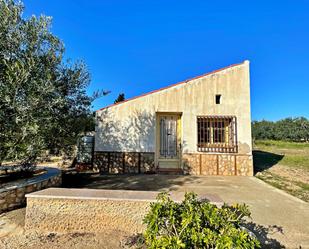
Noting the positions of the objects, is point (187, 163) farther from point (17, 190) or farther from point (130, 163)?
point (17, 190)

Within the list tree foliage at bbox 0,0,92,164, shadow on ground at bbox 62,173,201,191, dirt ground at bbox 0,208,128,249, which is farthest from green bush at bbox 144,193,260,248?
shadow on ground at bbox 62,173,201,191

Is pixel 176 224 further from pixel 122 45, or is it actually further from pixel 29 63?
pixel 122 45

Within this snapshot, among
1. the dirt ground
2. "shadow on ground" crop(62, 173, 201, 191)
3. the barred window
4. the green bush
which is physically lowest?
the dirt ground

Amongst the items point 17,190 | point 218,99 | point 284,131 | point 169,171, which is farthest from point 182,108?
point 284,131

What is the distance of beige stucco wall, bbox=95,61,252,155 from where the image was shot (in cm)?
995

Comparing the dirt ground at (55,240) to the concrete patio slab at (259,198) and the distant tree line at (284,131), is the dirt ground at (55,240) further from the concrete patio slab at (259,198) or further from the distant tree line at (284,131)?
the distant tree line at (284,131)

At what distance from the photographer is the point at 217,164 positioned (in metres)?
9.78

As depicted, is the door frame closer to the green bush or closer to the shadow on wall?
the shadow on wall

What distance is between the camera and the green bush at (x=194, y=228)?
79.0 inches

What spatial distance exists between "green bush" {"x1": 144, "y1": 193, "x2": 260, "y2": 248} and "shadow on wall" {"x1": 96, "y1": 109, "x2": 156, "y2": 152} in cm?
703

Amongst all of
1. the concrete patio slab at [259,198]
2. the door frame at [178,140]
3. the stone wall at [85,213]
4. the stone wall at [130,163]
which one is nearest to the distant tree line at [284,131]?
the door frame at [178,140]

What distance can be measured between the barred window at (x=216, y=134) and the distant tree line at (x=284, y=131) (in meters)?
43.5

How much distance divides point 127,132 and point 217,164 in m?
5.11

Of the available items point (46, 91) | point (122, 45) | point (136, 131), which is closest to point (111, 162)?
point (136, 131)
